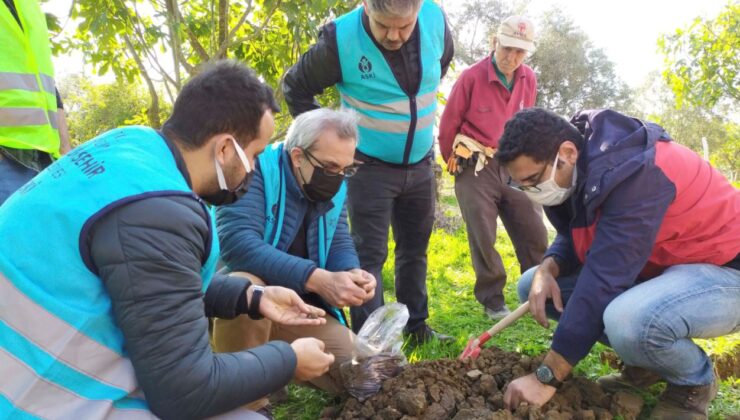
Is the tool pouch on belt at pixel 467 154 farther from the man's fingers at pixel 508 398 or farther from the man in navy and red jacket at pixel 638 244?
the man's fingers at pixel 508 398

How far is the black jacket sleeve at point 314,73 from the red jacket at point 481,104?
1.23 meters

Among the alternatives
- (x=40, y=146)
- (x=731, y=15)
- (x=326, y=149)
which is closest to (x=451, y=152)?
(x=326, y=149)

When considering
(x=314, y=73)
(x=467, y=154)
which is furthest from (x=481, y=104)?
(x=314, y=73)

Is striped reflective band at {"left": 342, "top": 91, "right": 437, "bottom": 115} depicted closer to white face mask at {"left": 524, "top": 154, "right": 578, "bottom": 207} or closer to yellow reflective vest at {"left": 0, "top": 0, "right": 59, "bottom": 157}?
white face mask at {"left": 524, "top": 154, "right": 578, "bottom": 207}

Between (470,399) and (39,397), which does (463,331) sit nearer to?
(470,399)

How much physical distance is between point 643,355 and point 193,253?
6.24ft

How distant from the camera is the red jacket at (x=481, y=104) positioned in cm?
434

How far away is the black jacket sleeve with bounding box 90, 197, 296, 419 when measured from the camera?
1419 millimetres

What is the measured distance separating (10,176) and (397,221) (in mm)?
2283

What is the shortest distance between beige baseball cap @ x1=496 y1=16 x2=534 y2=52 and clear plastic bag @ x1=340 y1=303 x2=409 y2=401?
7.64 feet

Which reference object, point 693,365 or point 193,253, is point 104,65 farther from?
point 693,365

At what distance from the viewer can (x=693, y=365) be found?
241 cm

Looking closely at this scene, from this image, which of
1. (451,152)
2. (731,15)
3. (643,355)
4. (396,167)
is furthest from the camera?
(731,15)

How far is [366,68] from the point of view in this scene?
11.2 ft
